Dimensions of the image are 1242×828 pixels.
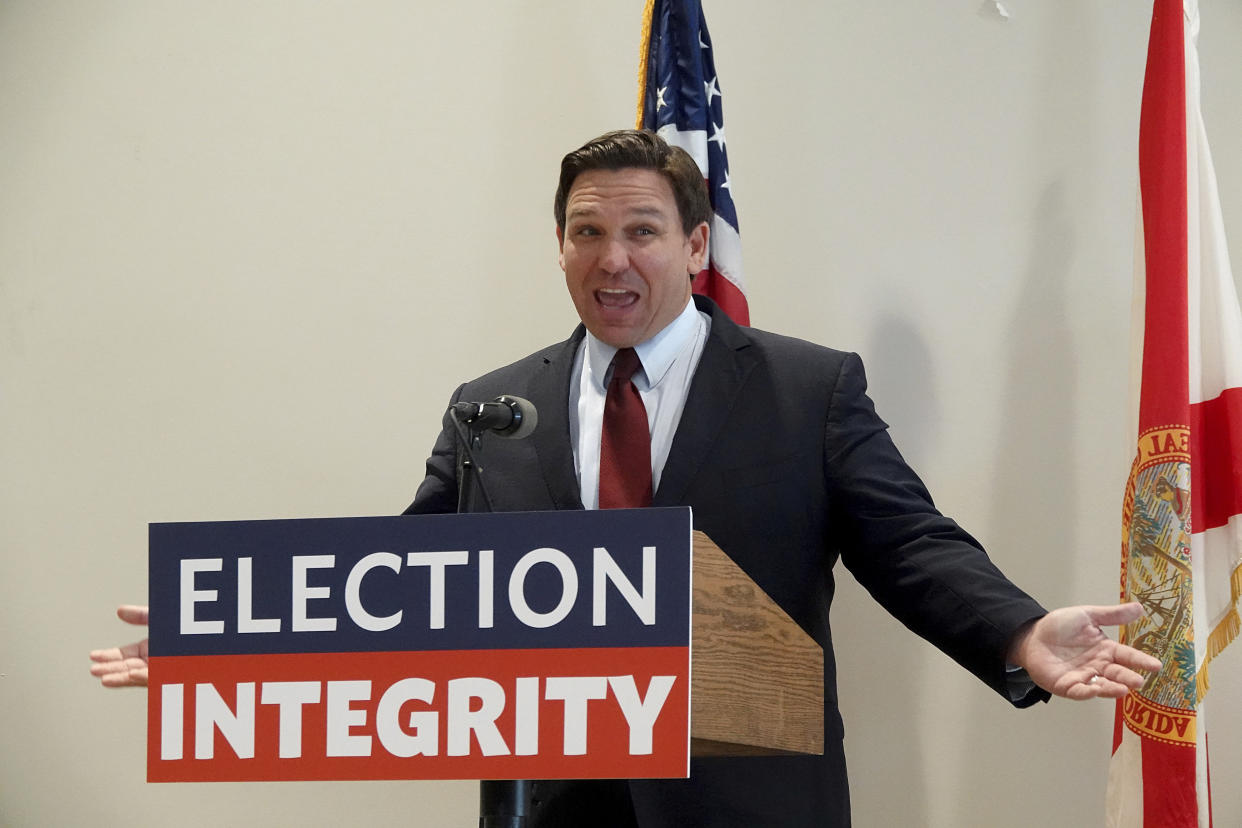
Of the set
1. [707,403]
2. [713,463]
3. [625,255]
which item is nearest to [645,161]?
[625,255]

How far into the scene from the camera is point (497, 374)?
230cm

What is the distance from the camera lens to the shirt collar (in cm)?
212

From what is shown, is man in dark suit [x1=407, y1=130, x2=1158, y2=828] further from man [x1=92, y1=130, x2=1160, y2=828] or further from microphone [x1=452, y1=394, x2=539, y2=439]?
microphone [x1=452, y1=394, x2=539, y2=439]

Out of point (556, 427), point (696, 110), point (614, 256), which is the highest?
point (696, 110)

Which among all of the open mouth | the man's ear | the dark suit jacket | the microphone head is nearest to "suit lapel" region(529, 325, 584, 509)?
the dark suit jacket

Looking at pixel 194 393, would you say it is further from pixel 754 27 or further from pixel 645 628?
pixel 645 628

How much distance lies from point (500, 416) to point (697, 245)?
1.01 m

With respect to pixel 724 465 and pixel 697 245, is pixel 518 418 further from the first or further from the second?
pixel 697 245

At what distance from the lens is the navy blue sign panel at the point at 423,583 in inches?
44.2

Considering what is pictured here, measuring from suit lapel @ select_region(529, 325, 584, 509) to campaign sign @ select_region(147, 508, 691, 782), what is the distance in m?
0.77

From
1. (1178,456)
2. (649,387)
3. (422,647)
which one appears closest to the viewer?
(422,647)

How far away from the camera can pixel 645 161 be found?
7.21 ft

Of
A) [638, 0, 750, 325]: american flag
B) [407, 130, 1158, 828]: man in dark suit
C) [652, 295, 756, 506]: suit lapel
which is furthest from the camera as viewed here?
[638, 0, 750, 325]: american flag

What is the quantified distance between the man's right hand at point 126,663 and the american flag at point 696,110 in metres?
1.54
